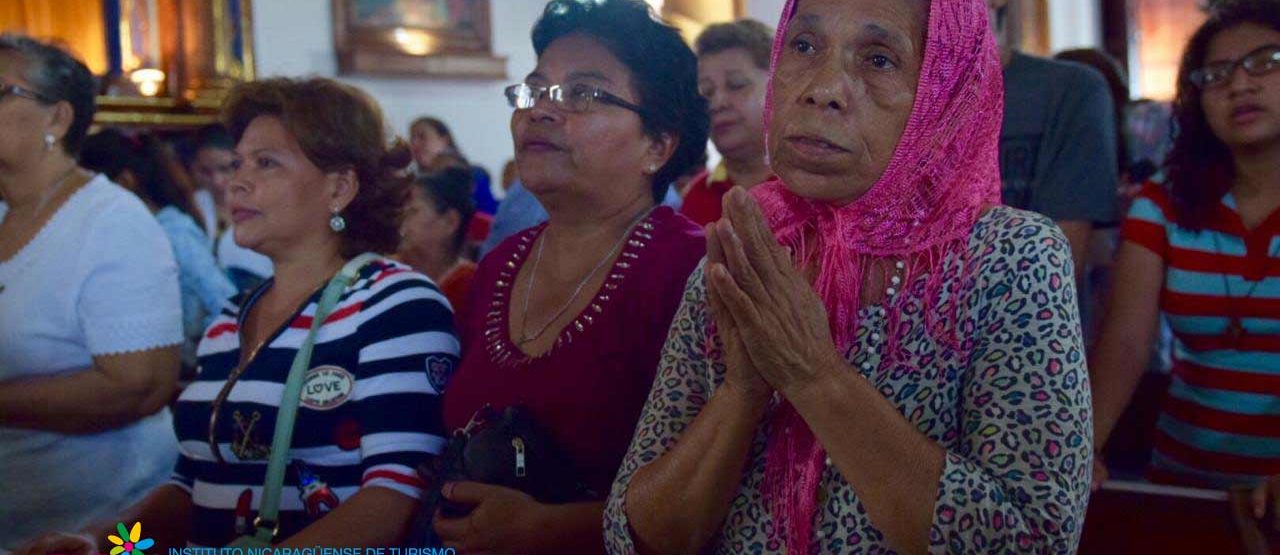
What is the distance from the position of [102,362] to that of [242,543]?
2.71ft

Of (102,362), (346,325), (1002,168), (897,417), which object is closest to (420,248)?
(102,362)

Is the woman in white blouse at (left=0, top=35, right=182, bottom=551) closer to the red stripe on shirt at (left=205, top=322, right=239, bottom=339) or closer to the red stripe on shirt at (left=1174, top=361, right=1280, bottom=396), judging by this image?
the red stripe on shirt at (left=205, top=322, right=239, bottom=339)

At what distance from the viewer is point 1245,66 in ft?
7.86

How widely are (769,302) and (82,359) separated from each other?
2043mm

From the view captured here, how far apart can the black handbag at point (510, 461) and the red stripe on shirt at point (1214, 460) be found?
1302 mm

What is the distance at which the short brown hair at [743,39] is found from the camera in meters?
3.41

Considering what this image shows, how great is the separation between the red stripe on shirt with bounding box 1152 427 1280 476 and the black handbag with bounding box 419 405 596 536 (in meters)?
1.30

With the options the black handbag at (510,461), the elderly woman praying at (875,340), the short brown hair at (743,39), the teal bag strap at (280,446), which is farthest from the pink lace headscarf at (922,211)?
the short brown hair at (743,39)

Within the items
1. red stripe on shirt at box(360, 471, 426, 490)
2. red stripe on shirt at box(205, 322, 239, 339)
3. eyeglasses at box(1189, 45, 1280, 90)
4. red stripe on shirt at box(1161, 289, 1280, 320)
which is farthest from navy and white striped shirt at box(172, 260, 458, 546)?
eyeglasses at box(1189, 45, 1280, 90)

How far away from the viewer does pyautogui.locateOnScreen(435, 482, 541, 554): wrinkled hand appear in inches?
73.1

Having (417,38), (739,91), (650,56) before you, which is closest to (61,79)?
(650,56)

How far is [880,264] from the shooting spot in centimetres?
150

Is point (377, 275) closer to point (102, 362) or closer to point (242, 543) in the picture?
point (242, 543)

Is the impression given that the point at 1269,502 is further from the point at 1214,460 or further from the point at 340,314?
the point at 340,314
